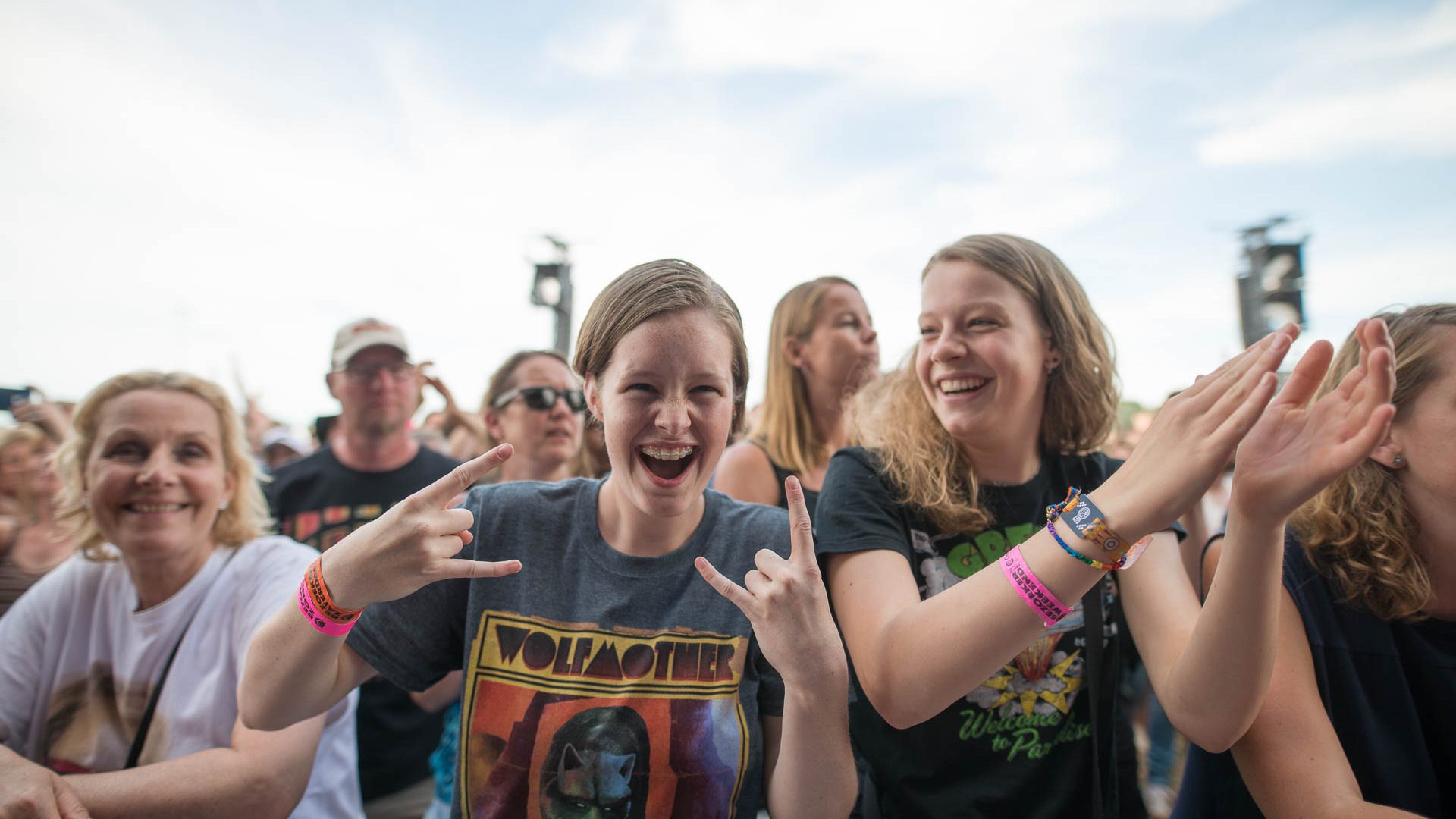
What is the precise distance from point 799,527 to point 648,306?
0.59 metres

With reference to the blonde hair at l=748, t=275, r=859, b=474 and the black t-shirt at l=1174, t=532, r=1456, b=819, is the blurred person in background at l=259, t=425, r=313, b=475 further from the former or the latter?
Answer: the black t-shirt at l=1174, t=532, r=1456, b=819

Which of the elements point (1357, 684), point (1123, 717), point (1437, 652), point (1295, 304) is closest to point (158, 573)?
point (1123, 717)

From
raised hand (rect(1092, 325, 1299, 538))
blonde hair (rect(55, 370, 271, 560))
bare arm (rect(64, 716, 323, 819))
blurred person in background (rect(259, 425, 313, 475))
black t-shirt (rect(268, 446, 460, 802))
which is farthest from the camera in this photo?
blurred person in background (rect(259, 425, 313, 475))

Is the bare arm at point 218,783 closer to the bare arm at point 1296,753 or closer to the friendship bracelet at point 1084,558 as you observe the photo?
the friendship bracelet at point 1084,558

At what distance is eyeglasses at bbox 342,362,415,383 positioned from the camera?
3.58 meters

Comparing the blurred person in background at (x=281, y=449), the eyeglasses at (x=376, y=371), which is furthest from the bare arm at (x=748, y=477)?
the blurred person in background at (x=281, y=449)

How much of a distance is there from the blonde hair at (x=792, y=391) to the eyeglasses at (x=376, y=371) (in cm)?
187

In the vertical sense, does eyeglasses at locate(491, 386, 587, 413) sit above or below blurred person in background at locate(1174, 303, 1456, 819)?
above

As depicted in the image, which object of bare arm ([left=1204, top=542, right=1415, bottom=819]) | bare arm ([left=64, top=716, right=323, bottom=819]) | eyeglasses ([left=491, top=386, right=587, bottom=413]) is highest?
eyeglasses ([left=491, top=386, right=587, bottom=413])

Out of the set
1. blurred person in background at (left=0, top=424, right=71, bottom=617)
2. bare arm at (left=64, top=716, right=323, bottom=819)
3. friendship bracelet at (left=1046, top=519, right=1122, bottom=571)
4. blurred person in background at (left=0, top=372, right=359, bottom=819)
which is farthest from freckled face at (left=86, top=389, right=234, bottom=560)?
friendship bracelet at (left=1046, top=519, right=1122, bottom=571)

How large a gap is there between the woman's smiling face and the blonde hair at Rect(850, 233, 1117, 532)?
1.70 ft

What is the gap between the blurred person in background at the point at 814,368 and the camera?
10.2ft

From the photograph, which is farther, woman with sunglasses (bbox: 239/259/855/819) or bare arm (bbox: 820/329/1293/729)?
woman with sunglasses (bbox: 239/259/855/819)

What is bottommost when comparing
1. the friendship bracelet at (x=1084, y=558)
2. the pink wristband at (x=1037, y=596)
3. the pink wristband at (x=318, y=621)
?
the pink wristband at (x=318, y=621)
